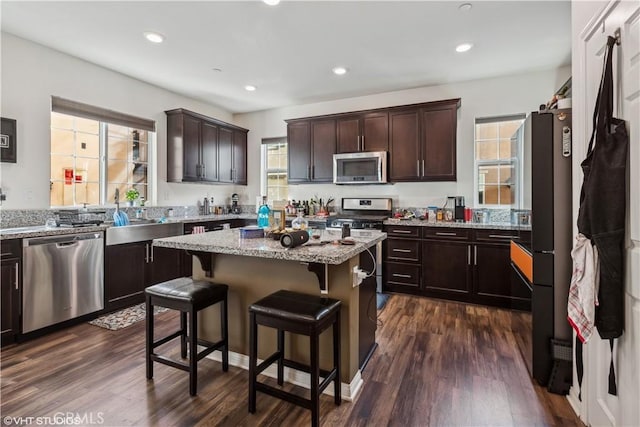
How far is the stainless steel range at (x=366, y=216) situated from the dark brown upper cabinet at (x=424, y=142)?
45cm

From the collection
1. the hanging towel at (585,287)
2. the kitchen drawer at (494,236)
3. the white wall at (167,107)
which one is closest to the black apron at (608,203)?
the hanging towel at (585,287)

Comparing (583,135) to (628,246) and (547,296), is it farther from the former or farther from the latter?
(547,296)

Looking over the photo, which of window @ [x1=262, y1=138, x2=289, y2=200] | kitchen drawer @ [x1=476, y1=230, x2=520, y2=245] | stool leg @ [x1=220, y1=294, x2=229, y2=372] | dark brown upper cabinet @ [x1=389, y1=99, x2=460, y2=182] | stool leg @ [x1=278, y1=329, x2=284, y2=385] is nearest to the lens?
stool leg @ [x1=278, y1=329, x2=284, y2=385]

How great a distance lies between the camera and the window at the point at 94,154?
11.3 ft

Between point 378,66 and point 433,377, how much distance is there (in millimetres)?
3279

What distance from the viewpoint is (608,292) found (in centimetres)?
136

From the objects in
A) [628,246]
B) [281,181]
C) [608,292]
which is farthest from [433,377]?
[281,181]

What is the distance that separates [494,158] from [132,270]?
15.3ft

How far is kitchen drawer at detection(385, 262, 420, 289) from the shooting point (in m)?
3.87

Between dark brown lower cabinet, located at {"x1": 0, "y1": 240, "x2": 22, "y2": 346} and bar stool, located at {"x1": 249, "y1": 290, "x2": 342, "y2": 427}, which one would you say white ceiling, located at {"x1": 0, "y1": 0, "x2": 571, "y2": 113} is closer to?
dark brown lower cabinet, located at {"x1": 0, "y1": 240, "x2": 22, "y2": 346}

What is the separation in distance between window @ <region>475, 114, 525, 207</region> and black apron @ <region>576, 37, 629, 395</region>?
9.34 feet

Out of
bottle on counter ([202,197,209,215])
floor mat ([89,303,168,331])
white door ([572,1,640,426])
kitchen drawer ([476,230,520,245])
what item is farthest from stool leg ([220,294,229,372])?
bottle on counter ([202,197,209,215])

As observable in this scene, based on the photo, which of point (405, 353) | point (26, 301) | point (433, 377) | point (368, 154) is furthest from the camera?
point (368, 154)

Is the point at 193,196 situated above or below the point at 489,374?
above
